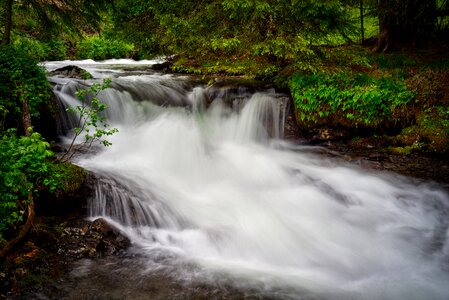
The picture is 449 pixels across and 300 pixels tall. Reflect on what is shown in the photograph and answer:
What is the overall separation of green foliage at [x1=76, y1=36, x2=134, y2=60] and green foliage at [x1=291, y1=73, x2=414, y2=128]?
1504 cm

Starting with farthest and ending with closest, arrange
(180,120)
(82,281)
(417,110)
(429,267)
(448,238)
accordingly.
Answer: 1. (180,120)
2. (417,110)
3. (448,238)
4. (429,267)
5. (82,281)

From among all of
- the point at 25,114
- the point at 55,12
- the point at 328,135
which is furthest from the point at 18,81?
the point at 328,135

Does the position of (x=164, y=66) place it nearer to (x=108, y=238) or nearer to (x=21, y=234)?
(x=108, y=238)

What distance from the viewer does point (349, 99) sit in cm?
816

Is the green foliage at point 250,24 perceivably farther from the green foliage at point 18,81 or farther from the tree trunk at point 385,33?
the green foliage at point 18,81

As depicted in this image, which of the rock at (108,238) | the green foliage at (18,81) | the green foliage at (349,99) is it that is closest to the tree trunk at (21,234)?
the rock at (108,238)

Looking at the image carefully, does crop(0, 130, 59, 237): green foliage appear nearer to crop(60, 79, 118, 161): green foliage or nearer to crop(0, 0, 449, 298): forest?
crop(0, 0, 449, 298): forest

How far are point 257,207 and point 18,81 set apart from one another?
5.13 metres

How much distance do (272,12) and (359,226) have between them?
19.9 feet

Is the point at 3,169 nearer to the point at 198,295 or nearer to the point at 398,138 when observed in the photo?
the point at 198,295

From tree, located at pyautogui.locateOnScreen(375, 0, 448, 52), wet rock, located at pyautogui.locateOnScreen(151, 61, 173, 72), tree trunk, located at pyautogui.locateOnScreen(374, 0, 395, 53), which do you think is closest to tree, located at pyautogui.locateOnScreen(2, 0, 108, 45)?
wet rock, located at pyautogui.locateOnScreen(151, 61, 173, 72)

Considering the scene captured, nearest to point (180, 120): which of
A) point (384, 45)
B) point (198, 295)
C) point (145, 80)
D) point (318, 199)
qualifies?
point (145, 80)

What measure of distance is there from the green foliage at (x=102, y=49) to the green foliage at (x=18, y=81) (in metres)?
14.1

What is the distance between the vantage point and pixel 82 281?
391 cm
